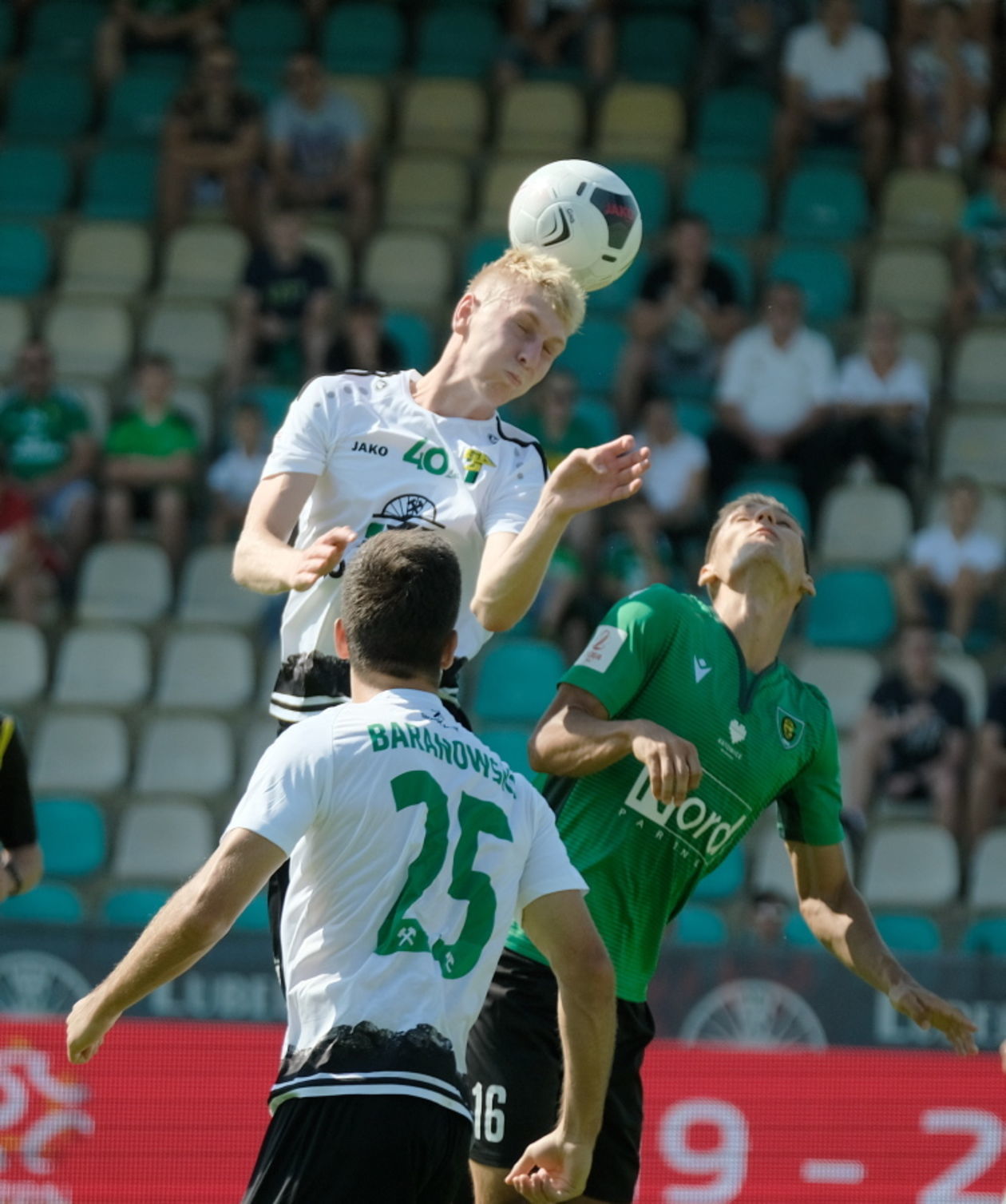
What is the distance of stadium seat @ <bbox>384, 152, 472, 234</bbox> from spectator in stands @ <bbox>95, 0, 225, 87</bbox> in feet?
6.83

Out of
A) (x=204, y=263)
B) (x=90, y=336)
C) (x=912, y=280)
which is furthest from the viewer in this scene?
(x=204, y=263)

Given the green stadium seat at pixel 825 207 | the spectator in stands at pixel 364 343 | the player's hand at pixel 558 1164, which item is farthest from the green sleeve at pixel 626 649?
the green stadium seat at pixel 825 207

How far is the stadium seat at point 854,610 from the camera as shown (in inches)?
493

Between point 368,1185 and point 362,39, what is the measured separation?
44.2ft

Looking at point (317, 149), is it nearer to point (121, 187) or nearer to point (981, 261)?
point (121, 187)

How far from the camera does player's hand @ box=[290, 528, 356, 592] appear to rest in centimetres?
441

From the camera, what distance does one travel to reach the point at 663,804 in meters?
5.16

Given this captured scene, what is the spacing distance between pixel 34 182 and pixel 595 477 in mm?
11749

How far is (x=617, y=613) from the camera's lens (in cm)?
524

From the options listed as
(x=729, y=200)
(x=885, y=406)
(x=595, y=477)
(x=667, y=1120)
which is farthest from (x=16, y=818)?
(x=729, y=200)

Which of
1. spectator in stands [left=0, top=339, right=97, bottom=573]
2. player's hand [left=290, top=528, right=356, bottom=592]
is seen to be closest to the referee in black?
player's hand [left=290, top=528, right=356, bottom=592]

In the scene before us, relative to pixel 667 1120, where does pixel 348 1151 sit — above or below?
above

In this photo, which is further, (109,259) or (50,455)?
(109,259)

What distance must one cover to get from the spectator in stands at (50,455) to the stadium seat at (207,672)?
103cm
